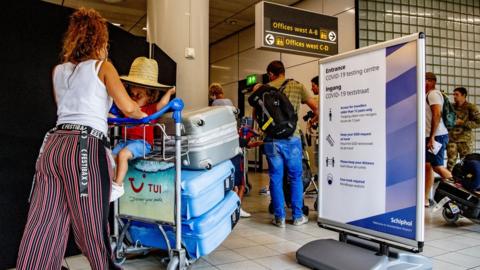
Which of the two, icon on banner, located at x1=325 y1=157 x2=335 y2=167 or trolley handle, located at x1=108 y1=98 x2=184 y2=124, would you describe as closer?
trolley handle, located at x1=108 y1=98 x2=184 y2=124

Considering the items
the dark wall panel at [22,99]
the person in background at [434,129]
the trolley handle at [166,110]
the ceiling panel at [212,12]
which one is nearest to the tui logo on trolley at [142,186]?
the trolley handle at [166,110]

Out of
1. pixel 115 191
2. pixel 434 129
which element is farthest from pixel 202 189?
pixel 434 129

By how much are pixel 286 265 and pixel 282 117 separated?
1448mm

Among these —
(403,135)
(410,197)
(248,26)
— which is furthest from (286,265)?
(248,26)

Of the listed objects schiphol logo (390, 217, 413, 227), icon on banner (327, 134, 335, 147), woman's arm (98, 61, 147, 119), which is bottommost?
schiphol logo (390, 217, 413, 227)

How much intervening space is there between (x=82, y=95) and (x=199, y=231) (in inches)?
38.7

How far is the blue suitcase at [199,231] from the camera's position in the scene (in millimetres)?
2189

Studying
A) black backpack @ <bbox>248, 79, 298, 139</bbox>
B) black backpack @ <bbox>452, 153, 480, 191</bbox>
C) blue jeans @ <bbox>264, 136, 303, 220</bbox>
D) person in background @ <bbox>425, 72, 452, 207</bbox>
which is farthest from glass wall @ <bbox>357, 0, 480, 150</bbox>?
blue jeans @ <bbox>264, 136, 303, 220</bbox>

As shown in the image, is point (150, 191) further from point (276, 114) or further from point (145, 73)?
point (276, 114)

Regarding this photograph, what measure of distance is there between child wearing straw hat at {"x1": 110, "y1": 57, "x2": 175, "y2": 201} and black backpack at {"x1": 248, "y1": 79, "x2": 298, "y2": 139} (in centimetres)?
125

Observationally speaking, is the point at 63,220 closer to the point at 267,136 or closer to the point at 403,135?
the point at 403,135

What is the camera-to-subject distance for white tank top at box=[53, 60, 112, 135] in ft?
5.44

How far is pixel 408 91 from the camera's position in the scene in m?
2.07

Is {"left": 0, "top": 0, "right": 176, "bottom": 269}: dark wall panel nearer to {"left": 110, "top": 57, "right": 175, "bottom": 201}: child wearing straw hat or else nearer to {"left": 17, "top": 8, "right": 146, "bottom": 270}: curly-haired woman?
{"left": 110, "top": 57, "right": 175, "bottom": 201}: child wearing straw hat
